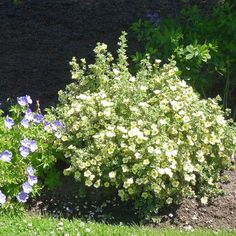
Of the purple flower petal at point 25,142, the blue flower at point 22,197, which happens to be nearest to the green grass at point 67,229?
the blue flower at point 22,197

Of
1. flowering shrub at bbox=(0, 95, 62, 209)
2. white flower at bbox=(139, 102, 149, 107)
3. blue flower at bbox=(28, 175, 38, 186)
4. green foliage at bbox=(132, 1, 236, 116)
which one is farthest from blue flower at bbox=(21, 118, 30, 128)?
green foliage at bbox=(132, 1, 236, 116)

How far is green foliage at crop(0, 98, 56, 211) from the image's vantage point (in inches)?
193

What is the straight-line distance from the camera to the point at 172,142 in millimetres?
4941

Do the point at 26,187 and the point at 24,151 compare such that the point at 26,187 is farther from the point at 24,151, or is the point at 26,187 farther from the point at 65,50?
the point at 65,50

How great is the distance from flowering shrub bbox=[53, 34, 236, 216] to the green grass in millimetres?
255

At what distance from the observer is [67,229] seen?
15.3 ft

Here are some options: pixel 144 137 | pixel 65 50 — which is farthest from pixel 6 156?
pixel 65 50

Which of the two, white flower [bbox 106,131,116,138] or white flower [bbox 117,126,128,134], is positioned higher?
white flower [bbox 117,126,128,134]

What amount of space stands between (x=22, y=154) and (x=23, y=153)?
0.4 inches

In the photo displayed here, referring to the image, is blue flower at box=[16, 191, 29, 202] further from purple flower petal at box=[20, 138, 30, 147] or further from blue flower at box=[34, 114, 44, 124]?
blue flower at box=[34, 114, 44, 124]

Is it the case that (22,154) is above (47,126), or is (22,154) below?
below

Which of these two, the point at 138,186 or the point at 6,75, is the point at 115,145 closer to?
the point at 138,186

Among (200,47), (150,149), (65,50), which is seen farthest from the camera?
(65,50)

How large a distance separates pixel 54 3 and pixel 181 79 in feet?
12.7
